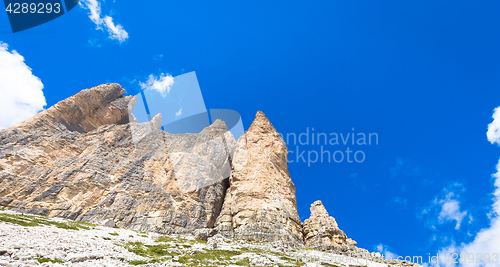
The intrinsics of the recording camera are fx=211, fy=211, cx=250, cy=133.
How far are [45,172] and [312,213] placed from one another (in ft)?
250

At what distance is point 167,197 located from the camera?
58.9 m

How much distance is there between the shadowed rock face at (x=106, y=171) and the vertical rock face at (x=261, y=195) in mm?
6999

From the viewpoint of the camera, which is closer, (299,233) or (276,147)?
(299,233)

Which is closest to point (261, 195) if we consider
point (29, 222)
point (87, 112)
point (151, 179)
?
point (151, 179)

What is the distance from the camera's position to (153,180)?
219ft

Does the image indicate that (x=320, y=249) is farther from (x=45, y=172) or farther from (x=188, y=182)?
(x=45, y=172)

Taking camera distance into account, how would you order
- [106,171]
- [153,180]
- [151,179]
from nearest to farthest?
1. [106,171]
2. [153,180]
3. [151,179]

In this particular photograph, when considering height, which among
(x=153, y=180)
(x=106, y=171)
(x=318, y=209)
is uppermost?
(x=106, y=171)

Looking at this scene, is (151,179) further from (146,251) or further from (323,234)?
(323,234)

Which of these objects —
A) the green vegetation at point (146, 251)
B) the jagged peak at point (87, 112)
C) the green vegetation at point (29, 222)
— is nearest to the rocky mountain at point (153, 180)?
the jagged peak at point (87, 112)

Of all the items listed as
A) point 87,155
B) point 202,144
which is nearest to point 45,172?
point 87,155

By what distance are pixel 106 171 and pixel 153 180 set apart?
43.5 ft

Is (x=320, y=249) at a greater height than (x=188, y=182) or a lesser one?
lesser

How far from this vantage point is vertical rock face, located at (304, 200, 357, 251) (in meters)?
48.6
